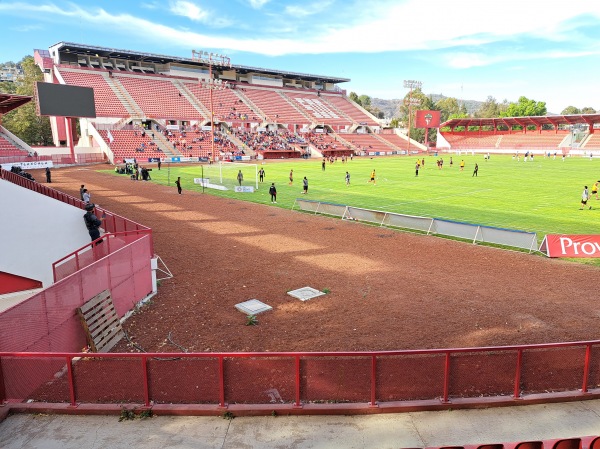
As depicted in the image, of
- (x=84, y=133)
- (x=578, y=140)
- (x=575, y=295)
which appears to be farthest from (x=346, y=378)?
(x=578, y=140)

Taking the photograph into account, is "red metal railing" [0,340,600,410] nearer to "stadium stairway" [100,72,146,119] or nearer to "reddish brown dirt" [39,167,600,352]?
"reddish brown dirt" [39,167,600,352]

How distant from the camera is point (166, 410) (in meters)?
6.55

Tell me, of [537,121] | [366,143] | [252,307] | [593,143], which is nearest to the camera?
[252,307]

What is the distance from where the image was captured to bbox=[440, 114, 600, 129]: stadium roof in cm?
9175

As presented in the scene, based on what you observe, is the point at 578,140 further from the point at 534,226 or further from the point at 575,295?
the point at 575,295

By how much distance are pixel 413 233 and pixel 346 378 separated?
15839 mm

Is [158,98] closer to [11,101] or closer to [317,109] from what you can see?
[317,109]

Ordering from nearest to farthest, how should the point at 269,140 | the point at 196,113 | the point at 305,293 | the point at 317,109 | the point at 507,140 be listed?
the point at 305,293 → the point at 196,113 → the point at 269,140 → the point at 507,140 → the point at 317,109

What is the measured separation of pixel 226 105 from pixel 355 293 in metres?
86.5

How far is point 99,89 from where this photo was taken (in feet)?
260

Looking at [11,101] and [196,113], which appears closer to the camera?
[11,101]

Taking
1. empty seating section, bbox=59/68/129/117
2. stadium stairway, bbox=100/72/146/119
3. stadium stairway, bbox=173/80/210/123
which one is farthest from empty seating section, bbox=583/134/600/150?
empty seating section, bbox=59/68/129/117

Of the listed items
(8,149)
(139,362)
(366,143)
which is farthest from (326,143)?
(139,362)

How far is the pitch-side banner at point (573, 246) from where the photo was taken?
16.8 m
